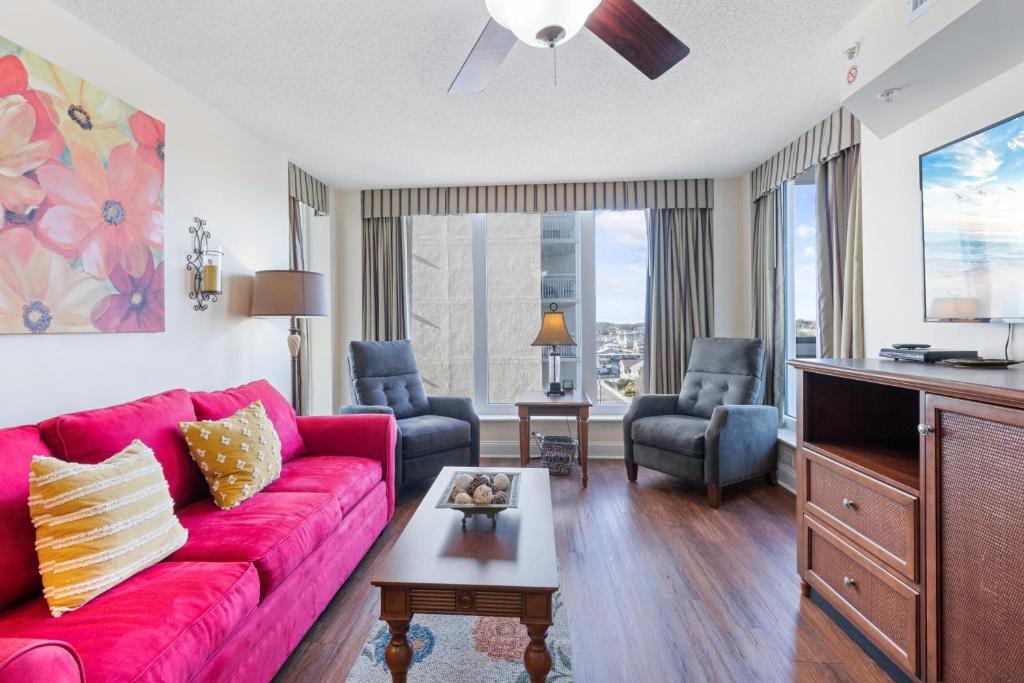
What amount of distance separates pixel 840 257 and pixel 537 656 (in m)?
2.96

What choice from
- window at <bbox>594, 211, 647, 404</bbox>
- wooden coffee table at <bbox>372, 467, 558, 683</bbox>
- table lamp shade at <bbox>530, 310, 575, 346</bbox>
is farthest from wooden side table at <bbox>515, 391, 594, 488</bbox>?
wooden coffee table at <bbox>372, 467, 558, 683</bbox>

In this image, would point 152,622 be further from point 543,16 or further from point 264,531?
point 543,16

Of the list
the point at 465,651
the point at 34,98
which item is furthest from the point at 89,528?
the point at 34,98

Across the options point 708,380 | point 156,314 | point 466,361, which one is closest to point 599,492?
point 708,380

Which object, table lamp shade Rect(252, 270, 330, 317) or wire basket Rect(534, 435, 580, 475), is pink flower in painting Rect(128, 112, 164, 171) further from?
wire basket Rect(534, 435, 580, 475)

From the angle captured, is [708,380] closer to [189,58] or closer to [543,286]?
[543,286]

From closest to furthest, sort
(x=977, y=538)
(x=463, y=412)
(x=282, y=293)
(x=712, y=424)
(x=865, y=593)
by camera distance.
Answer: (x=977, y=538), (x=865, y=593), (x=282, y=293), (x=712, y=424), (x=463, y=412)

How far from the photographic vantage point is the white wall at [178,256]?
6.01 ft

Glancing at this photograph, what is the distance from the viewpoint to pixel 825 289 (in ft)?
10.3

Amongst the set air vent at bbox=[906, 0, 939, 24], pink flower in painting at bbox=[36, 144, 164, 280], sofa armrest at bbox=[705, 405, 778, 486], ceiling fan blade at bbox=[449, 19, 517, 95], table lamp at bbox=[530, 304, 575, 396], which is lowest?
sofa armrest at bbox=[705, 405, 778, 486]

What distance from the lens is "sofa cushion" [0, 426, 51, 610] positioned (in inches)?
49.8

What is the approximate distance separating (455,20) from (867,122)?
1.95 m

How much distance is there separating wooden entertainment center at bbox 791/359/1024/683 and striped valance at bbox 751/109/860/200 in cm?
161

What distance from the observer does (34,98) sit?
1784mm
